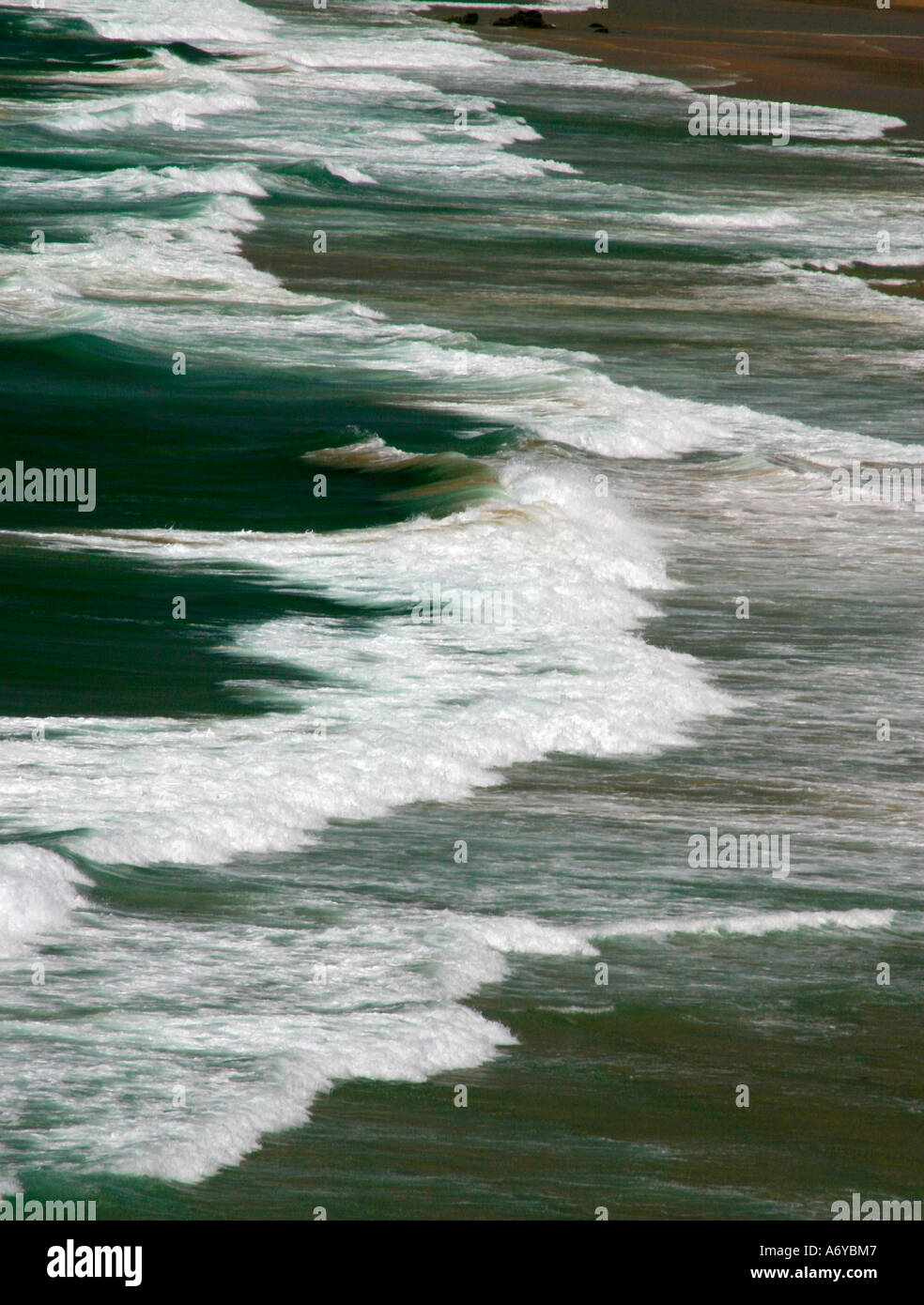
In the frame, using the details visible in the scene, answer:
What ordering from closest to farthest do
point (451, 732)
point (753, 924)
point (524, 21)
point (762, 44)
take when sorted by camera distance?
1. point (753, 924)
2. point (451, 732)
3. point (762, 44)
4. point (524, 21)

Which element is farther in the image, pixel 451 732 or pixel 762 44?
pixel 762 44

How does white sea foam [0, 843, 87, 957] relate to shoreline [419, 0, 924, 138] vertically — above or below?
below

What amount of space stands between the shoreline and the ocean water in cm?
2255

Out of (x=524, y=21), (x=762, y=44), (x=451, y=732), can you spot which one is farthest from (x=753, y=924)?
(x=524, y=21)

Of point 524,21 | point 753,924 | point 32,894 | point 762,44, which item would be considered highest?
point 524,21

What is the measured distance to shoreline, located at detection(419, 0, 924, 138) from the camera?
50719mm

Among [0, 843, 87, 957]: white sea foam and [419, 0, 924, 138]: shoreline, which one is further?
[419, 0, 924, 138]: shoreline

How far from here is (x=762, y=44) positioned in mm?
60281

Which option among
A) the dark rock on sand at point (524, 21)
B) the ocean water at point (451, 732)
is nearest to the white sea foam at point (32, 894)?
the ocean water at point (451, 732)

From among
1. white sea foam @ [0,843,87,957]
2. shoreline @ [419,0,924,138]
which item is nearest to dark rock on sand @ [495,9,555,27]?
shoreline @ [419,0,924,138]

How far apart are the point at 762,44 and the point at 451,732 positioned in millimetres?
52617

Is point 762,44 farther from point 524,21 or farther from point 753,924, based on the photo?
point 753,924

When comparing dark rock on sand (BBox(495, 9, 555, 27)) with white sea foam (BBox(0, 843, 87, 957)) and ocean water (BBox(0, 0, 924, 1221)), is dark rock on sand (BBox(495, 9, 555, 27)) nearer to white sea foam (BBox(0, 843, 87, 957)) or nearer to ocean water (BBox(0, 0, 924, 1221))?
ocean water (BBox(0, 0, 924, 1221))
